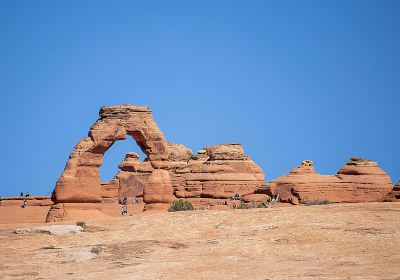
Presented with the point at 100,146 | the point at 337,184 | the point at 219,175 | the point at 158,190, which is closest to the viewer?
the point at 100,146

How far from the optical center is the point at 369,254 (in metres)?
15.0

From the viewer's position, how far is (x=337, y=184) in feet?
159

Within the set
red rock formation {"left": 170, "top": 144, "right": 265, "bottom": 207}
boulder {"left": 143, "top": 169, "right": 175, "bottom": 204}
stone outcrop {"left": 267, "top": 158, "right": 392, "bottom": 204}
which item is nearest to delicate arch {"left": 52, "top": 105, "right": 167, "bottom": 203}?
boulder {"left": 143, "top": 169, "right": 175, "bottom": 204}

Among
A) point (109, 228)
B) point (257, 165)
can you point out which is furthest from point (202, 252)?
point (257, 165)

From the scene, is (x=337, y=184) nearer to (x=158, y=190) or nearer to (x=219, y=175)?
(x=219, y=175)

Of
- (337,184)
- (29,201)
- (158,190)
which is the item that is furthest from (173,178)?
(158,190)

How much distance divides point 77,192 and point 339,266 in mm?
20502

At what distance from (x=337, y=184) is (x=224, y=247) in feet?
108

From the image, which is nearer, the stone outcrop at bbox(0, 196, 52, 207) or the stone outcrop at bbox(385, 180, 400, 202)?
the stone outcrop at bbox(385, 180, 400, 202)

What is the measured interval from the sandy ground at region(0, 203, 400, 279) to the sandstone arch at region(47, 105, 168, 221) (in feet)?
33.0

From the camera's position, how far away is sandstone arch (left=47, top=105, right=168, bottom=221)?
31.9 metres

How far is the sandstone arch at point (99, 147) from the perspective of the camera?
31.9 m

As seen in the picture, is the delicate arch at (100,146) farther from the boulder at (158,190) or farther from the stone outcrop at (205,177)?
the stone outcrop at (205,177)

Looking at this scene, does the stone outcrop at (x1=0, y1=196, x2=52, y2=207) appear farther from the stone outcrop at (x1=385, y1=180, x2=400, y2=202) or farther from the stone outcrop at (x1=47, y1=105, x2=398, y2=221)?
the stone outcrop at (x1=385, y1=180, x2=400, y2=202)
